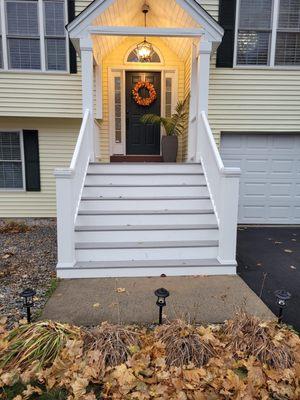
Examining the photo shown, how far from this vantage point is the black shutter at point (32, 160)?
741 centimetres

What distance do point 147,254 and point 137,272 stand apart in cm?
30

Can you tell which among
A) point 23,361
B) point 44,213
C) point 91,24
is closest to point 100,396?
point 23,361

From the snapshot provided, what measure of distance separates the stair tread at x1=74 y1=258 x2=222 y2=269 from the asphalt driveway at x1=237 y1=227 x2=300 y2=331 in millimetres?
571

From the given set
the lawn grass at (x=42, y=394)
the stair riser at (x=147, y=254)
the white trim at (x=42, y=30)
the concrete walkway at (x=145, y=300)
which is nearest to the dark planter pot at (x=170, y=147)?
the white trim at (x=42, y=30)

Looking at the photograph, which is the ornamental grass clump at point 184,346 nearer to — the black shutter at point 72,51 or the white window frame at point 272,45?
the white window frame at point 272,45

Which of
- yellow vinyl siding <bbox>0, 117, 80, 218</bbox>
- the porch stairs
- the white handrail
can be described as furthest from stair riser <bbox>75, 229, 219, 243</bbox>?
yellow vinyl siding <bbox>0, 117, 80, 218</bbox>

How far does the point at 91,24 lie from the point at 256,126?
13.3 ft

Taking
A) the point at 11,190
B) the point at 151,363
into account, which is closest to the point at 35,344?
the point at 151,363

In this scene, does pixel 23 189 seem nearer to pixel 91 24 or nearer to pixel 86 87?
pixel 86 87

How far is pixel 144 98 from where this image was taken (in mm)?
7625

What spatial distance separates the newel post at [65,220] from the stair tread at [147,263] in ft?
0.58

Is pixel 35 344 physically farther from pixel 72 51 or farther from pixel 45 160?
pixel 72 51

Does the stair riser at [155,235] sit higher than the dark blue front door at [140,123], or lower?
lower

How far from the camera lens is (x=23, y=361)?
2.25 m
